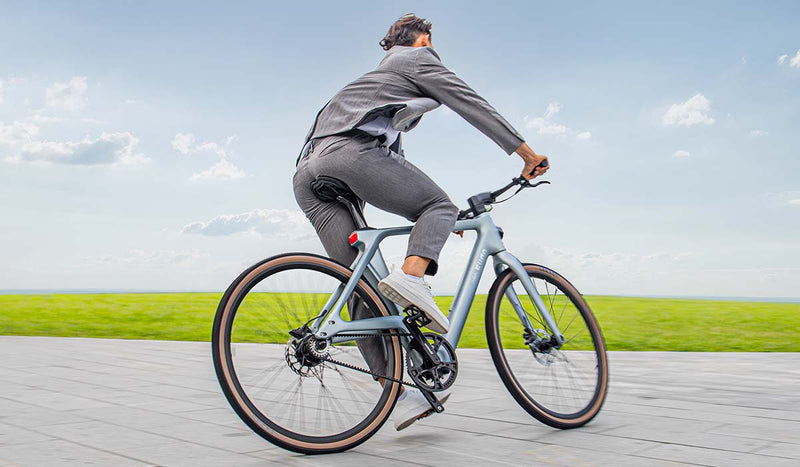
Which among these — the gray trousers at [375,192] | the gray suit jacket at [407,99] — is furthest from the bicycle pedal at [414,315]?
the gray suit jacket at [407,99]

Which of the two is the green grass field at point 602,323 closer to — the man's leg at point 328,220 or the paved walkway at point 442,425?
the paved walkway at point 442,425

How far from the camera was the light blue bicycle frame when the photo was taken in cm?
295

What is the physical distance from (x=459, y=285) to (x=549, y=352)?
60 cm

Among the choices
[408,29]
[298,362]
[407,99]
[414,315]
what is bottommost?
[298,362]

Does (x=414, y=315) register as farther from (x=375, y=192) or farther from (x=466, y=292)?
(x=375, y=192)

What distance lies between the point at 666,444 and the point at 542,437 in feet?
1.76

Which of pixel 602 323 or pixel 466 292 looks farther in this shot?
pixel 602 323

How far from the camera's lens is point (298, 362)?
289 cm

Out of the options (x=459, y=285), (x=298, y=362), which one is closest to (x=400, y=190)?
(x=459, y=285)

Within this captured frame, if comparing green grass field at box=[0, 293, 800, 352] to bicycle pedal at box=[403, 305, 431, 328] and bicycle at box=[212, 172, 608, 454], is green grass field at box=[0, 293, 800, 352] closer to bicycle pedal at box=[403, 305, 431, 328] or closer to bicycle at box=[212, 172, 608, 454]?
bicycle at box=[212, 172, 608, 454]

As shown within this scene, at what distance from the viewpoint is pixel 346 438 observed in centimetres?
294

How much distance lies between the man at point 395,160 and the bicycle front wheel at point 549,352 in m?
0.39

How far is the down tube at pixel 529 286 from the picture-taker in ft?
11.7

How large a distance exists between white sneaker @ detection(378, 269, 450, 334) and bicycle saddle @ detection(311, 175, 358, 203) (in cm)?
45
